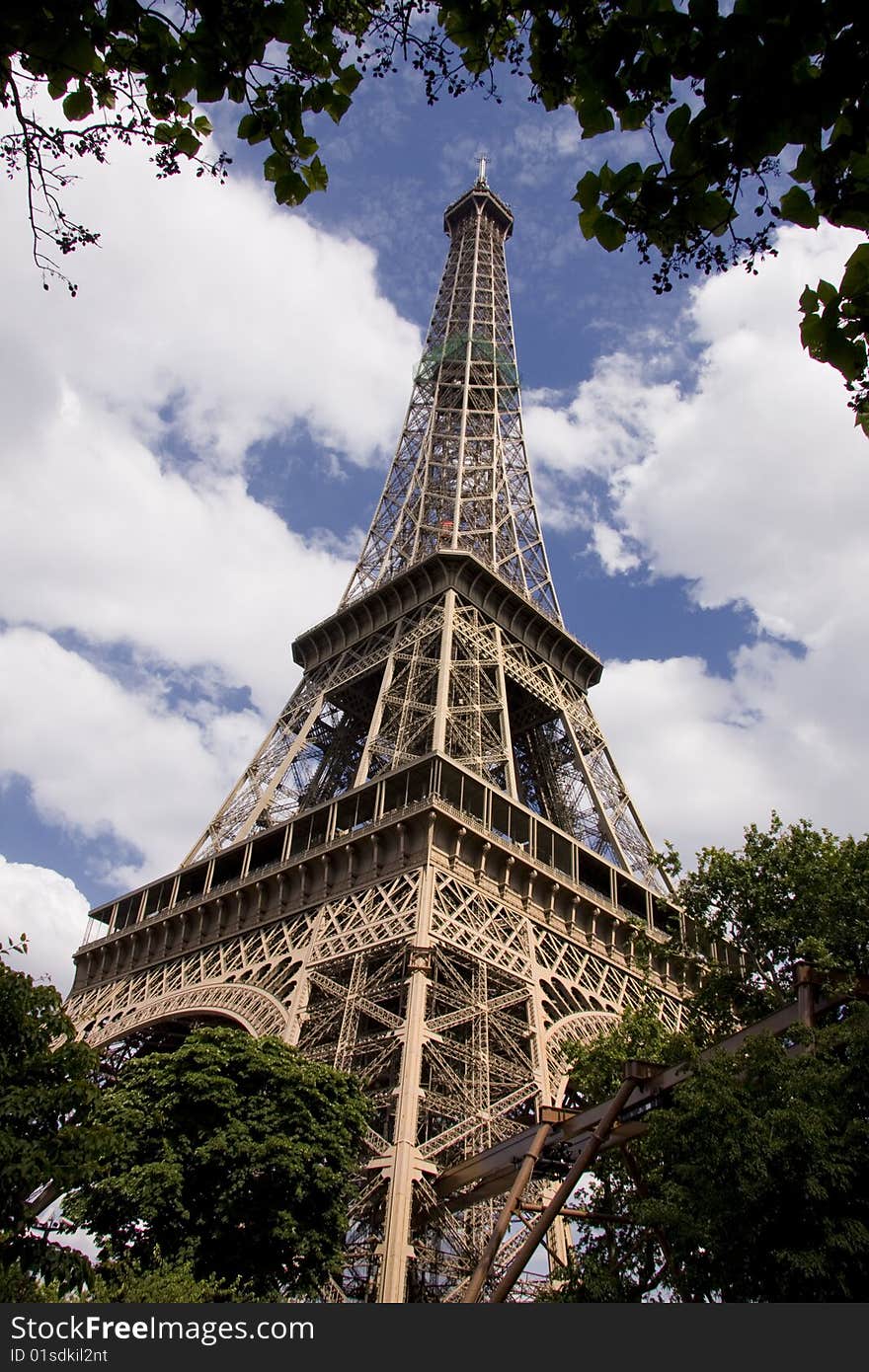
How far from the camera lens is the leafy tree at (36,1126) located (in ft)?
48.0

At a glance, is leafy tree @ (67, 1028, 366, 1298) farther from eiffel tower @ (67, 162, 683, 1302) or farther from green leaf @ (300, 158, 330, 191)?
green leaf @ (300, 158, 330, 191)

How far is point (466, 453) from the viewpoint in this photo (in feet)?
178

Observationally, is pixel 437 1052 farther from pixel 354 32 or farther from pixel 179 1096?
pixel 354 32

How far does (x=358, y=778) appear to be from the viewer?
34781 millimetres

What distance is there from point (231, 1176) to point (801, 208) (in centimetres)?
1845

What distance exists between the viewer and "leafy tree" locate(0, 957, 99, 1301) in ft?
48.0

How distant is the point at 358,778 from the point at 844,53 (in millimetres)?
30391

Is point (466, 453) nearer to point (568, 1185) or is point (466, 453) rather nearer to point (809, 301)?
point (568, 1185)

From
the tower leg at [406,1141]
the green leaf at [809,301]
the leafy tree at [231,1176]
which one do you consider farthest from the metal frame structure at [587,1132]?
the green leaf at [809,301]

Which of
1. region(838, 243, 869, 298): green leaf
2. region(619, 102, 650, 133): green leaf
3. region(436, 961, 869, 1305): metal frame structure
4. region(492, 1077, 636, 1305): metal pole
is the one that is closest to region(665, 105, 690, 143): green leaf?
region(619, 102, 650, 133): green leaf

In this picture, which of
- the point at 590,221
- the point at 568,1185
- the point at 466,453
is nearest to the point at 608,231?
the point at 590,221

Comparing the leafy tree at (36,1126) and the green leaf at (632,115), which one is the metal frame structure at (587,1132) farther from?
the green leaf at (632,115)

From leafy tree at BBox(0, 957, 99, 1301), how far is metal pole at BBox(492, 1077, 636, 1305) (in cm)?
633

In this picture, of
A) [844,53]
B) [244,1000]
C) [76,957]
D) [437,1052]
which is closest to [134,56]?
[844,53]
